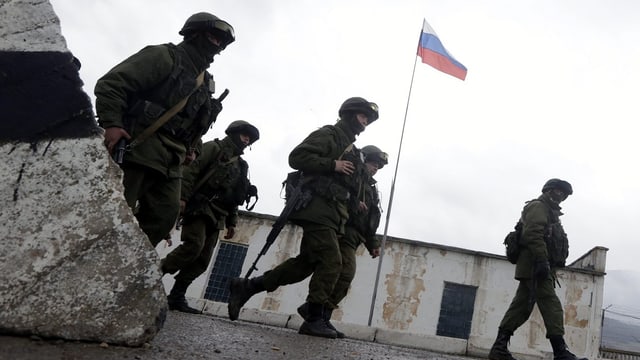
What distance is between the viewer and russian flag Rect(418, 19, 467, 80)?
13289 millimetres

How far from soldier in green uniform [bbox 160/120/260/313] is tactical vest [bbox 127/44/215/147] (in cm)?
186

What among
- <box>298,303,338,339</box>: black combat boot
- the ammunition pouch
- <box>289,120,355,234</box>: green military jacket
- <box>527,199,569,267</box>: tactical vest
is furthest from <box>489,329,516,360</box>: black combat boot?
the ammunition pouch

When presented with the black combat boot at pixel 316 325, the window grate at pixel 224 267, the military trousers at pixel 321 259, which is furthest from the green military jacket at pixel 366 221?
the window grate at pixel 224 267

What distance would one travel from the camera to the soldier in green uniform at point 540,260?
15.4 ft

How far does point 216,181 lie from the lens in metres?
4.85

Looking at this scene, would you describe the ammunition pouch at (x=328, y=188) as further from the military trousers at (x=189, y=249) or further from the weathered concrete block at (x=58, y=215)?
the weathered concrete block at (x=58, y=215)

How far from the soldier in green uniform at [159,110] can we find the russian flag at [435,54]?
11400mm

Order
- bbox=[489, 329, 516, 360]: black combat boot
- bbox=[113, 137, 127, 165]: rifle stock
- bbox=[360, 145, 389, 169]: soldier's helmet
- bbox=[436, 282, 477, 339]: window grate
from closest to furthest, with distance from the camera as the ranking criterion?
1. bbox=[113, 137, 127, 165]: rifle stock
2. bbox=[489, 329, 516, 360]: black combat boot
3. bbox=[360, 145, 389, 169]: soldier's helmet
4. bbox=[436, 282, 477, 339]: window grate

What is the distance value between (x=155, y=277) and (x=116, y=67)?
127 centimetres

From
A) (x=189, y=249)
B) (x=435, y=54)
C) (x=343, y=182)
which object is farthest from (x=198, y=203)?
(x=435, y=54)

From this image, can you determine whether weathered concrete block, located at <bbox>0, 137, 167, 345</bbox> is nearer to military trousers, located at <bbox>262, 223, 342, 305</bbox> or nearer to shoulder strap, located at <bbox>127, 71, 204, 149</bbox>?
shoulder strap, located at <bbox>127, 71, 204, 149</bbox>

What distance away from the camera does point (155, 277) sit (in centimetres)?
181

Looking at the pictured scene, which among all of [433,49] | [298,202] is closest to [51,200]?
[298,202]

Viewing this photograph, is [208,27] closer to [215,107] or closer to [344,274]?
[215,107]
